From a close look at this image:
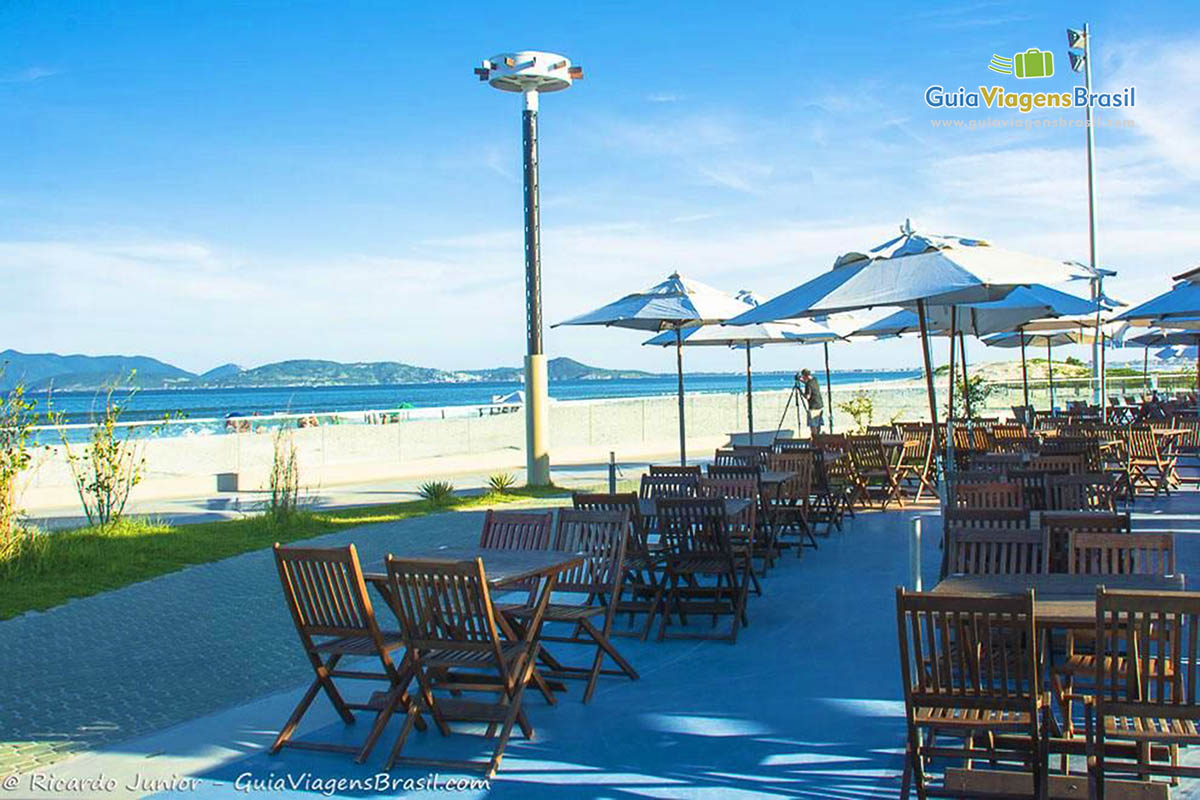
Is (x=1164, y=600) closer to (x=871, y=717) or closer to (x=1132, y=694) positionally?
(x=1132, y=694)

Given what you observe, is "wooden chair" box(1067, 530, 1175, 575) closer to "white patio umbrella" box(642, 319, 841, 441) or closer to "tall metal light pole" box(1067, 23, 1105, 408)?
"white patio umbrella" box(642, 319, 841, 441)

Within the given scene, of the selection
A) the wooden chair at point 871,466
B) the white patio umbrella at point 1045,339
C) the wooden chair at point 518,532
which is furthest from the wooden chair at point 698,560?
the white patio umbrella at point 1045,339

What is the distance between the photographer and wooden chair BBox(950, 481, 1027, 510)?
8227mm

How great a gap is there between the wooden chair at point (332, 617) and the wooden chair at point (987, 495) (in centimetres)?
438

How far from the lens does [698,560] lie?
27.1ft

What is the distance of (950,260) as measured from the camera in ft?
30.7

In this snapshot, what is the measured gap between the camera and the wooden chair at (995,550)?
19.4 ft

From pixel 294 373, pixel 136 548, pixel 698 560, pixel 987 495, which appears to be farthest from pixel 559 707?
pixel 294 373

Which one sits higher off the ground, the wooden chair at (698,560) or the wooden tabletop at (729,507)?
the wooden tabletop at (729,507)

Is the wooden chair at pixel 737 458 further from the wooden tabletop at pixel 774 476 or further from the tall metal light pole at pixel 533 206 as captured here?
the tall metal light pole at pixel 533 206

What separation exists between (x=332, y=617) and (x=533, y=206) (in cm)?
1309

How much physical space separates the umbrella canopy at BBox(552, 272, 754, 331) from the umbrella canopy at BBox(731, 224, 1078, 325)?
300cm

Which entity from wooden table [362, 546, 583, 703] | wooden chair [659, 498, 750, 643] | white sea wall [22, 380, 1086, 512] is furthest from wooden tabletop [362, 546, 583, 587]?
white sea wall [22, 380, 1086, 512]

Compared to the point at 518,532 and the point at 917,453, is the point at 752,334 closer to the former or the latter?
the point at 917,453
